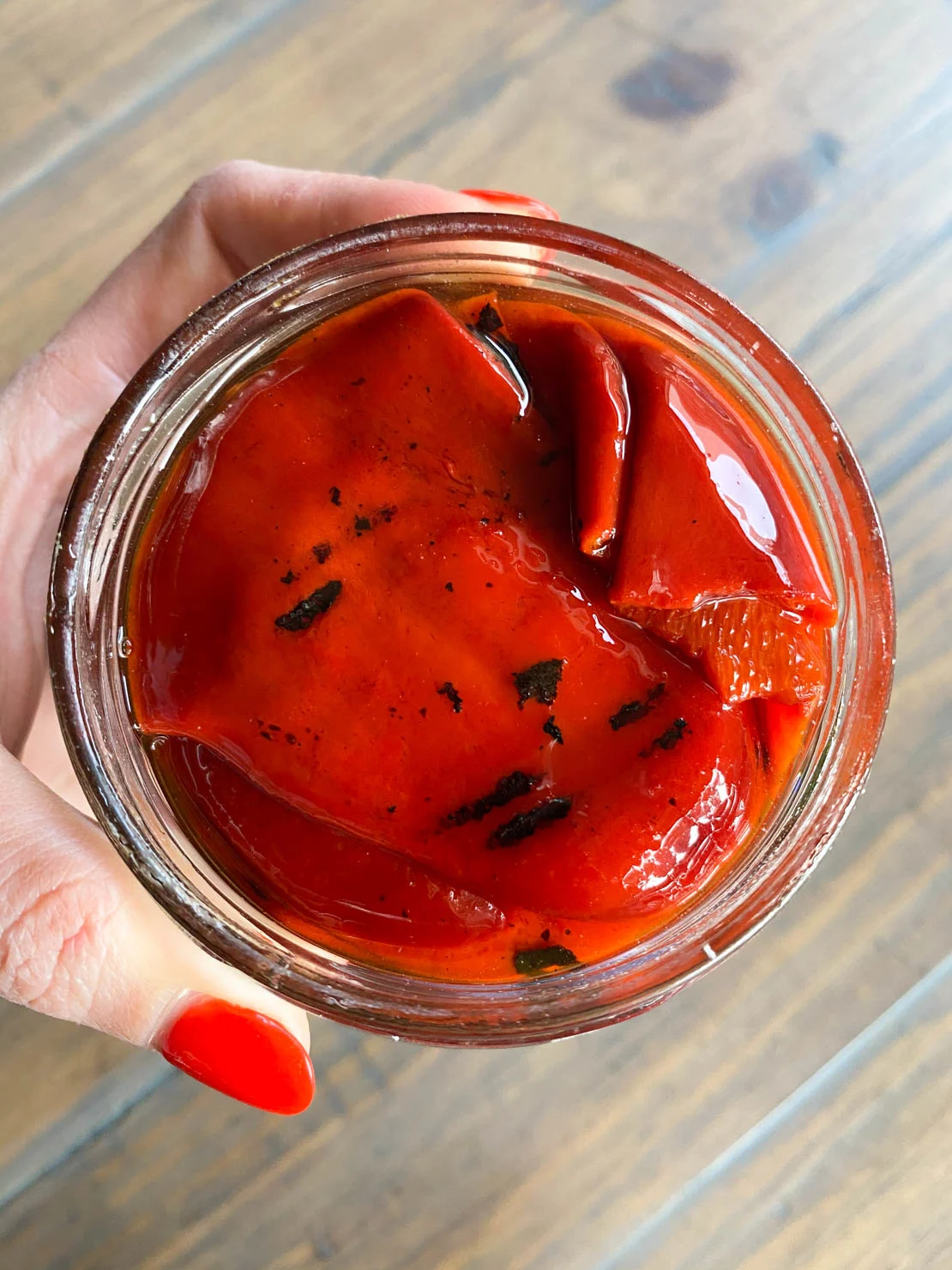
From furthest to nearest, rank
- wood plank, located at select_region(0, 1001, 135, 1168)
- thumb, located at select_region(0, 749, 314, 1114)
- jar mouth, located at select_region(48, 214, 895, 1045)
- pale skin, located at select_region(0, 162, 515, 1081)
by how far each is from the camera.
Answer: wood plank, located at select_region(0, 1001, 135, 1168), pale skin, located at select_region(0, 162, 515, 1081), thumb, located at select_region(0, 749, 314, 1114), jar mouth, located at select_region(48, 214, 895, 1045)

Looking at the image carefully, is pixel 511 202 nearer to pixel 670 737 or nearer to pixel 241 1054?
pixel 670 737

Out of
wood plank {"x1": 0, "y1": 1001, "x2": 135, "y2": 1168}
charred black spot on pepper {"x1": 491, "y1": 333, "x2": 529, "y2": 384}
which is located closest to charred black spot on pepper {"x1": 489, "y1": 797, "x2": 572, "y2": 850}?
charred black spot on pepper {"x1": 491, "y1": 333, "x2": 529, "y2": 384}

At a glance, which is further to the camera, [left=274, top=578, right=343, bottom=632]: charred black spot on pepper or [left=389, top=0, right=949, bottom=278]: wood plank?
[left=389, top=0, right=949, bottom=278]: wood plank

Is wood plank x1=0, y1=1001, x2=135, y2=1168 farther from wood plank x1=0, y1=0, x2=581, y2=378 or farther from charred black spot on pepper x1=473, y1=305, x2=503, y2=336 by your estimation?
charred black spot on pepper x1=473, y1=305, x2=503, y2=336

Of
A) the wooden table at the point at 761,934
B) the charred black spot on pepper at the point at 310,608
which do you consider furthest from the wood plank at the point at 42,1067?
the charred black spot on pepper at the point at 310,608

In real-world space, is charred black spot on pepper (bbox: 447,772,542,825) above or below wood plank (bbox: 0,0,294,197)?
below

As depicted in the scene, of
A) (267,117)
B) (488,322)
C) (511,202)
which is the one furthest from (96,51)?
(488,322)

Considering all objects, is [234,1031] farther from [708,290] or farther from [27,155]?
[27,155]
